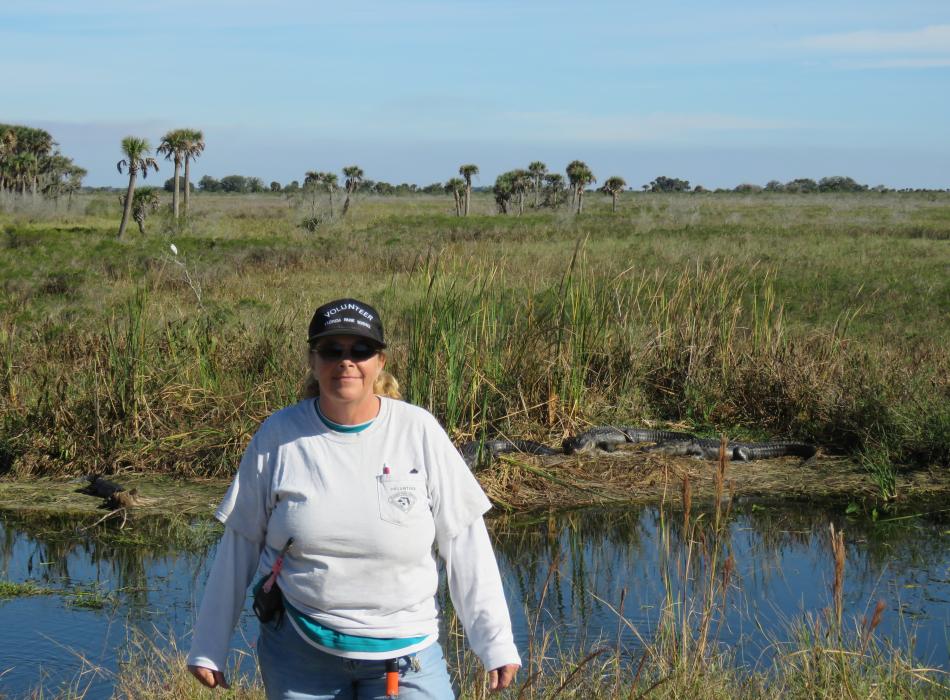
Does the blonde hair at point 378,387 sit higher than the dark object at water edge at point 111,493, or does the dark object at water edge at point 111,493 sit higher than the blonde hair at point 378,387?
the blonde hair at point 378,387

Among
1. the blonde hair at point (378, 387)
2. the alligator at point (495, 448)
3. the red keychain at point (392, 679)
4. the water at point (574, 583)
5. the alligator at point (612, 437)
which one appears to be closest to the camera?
the red keychain at point (392, 679)

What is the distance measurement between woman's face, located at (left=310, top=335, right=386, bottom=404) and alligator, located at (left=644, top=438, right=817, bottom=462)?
7207 millimetres

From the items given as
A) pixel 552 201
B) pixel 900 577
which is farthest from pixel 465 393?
pixel 552 201

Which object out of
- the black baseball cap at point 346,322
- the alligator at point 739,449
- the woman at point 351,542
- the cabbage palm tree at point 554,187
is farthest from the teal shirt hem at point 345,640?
the cabbage palm tree at point 554,187

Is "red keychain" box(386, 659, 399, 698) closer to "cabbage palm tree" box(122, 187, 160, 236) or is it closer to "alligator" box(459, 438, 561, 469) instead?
"alligator" box(459, 438, 561, 469)

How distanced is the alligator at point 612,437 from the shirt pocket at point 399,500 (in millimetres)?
6812

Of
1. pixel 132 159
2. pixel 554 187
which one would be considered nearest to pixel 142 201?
pixel 132 159

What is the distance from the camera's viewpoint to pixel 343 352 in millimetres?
2771

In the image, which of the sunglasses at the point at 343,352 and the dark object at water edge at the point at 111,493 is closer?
the sunglasses at the point at 343,352

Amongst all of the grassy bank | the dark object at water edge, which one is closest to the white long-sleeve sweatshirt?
the grassy bank

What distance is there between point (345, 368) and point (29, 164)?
5445cm

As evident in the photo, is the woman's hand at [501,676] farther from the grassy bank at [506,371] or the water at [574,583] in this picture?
the grassy bank at [506,371]

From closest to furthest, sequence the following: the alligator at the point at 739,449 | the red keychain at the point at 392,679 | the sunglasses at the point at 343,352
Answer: the red keychain at the point at 392,679, the sunglasses at the point at 343,352, the alligator at the point at 739,449

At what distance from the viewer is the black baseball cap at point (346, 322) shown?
2.76 metres
